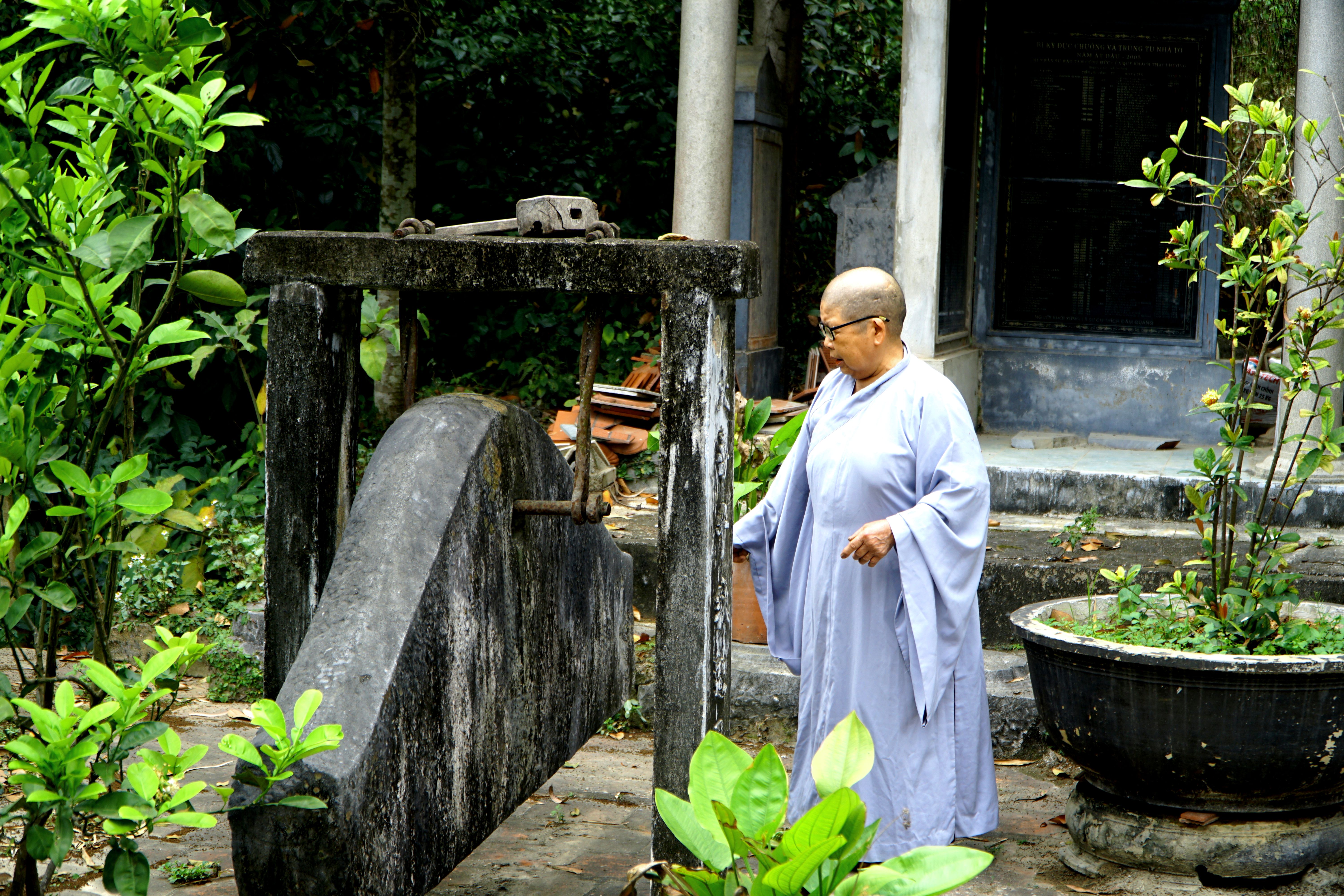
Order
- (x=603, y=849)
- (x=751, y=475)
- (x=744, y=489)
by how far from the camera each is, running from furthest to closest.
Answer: (x=751, y=475) < (x=744, y=489) < (x=603, y=849)

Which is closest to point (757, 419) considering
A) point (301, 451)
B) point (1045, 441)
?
point (301, 451)

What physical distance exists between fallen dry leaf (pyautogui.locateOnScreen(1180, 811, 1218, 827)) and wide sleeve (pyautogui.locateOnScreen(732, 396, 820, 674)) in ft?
3.54

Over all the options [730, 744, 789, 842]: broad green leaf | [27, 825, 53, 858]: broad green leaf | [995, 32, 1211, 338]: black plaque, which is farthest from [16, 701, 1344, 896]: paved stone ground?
[995, 32, 1211, 338]: black plaque

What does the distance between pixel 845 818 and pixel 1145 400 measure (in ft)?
21.4

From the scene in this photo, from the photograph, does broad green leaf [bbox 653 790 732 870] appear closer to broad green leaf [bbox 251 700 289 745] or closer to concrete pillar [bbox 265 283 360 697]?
broad green leaf [bbox 251 700 289 745]

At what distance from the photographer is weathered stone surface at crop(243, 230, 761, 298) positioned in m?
2.58

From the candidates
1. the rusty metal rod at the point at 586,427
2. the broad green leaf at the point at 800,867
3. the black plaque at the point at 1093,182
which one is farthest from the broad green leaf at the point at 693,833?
the black plaque at the point at 1093,182

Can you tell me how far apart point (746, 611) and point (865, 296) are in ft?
6.23

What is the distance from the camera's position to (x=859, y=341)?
339 cm

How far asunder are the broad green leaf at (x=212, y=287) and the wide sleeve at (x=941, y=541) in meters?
1.65

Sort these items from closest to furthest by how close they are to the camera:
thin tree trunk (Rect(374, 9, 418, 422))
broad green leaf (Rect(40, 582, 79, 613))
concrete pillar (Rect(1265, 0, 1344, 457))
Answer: broad green leaf (Rect(40, 582, 79, 613)), concrete pillar (Rect(1265, 0, 1344, 457)), thin tree trunk (Rect(374, 9, 418, 422))

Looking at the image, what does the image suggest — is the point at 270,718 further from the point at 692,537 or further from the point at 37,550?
the point at 692,537

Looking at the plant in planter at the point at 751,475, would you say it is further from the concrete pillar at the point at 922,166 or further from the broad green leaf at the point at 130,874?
the broad green leaf at the point at 130,874

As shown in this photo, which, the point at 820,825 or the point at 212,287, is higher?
the point at 212,287
